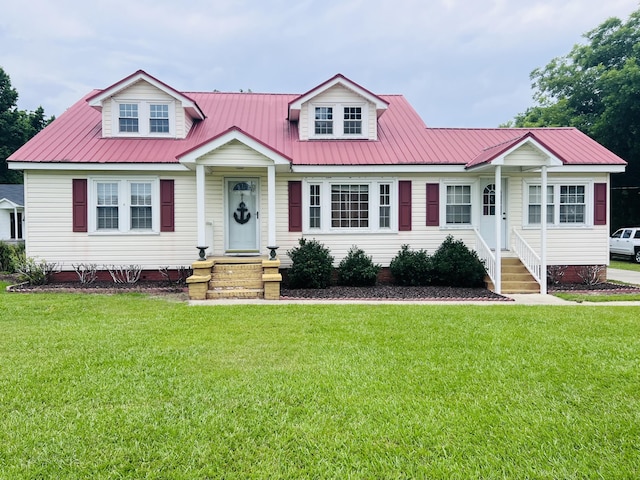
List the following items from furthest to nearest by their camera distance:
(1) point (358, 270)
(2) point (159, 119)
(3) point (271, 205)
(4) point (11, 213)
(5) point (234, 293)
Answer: (4) point (11, 213), (2) point (159, 119), (1) point (358, 270), (3) point (271, 205), (5) point (234, 293)

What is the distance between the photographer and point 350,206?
1177 centimetres

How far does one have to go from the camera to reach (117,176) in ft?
36.5

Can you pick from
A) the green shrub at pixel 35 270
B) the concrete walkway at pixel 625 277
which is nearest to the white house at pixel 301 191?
the green shrub at pixel 35 270

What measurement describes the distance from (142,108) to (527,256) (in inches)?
493

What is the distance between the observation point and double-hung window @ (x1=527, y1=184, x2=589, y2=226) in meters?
11.8

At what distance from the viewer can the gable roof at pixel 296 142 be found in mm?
10789

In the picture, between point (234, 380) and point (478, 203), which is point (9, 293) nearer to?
point (234, 380)

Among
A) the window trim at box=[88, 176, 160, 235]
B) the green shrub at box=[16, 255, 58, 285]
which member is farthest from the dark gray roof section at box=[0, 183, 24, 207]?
the window trim at box=[88, 176, 160, 235]

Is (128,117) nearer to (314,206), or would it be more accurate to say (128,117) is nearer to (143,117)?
(143,117)

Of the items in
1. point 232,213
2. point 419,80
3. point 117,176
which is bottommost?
point 232,213

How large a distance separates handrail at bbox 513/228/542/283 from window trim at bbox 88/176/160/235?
10.7m

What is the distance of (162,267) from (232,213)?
2606 millimetres

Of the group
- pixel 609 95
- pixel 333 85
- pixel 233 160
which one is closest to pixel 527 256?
pixel 333 85

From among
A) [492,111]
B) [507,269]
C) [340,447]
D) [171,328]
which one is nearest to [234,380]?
[340,447]
